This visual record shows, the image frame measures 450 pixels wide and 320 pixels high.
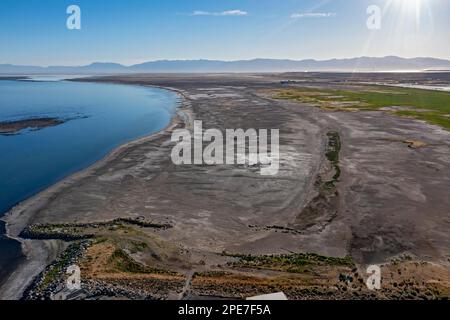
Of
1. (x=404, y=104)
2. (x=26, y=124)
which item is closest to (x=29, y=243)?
(x=26, y=124)

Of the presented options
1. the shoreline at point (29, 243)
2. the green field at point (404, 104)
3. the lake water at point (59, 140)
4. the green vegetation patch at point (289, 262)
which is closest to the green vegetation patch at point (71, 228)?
the shoreline at point (29, 243)

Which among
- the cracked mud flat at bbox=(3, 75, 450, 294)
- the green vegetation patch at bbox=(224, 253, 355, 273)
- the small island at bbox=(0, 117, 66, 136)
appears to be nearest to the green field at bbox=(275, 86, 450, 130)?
the cracked mud flat at bbox=(3, 75, 450, 294)

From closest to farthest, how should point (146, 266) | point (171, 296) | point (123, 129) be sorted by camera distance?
point (171, 296)
point (146, 266)
point (123, 129)

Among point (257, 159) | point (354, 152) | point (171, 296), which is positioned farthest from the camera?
point (354, 152)

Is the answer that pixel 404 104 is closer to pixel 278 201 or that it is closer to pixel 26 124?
pixel 278 201

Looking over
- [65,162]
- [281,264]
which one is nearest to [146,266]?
[281,264]

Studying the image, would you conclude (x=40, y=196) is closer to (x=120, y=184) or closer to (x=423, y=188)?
(x=120, y=184)

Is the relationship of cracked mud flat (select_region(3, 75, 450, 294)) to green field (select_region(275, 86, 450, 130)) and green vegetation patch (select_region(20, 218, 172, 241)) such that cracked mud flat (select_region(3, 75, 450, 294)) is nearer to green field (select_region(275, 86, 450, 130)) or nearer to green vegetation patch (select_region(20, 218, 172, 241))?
green vegetation patch (select_region(20, 218, 172, 241))
